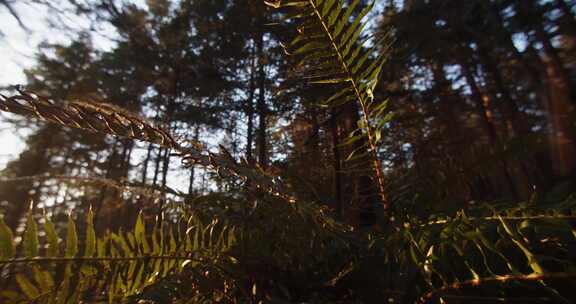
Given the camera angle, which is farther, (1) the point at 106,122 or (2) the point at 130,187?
(2) the point at 130,187

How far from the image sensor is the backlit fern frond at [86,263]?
2.18ft

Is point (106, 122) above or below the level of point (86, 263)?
above

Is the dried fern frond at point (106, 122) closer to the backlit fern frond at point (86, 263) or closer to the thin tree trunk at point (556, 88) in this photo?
the backlit fern frond at point (86, 263)

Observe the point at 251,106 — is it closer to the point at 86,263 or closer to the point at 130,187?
the point at 130,187

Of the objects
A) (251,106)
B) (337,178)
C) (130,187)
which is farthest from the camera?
(251,106)

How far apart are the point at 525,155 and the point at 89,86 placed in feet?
56.2

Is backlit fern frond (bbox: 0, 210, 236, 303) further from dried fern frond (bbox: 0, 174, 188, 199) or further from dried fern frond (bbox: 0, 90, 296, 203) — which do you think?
dried fern frond (bbox: 0, 174, 188, 199)

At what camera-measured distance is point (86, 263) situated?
0.75 metres

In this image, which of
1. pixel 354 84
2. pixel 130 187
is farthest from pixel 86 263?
pixel 354 84

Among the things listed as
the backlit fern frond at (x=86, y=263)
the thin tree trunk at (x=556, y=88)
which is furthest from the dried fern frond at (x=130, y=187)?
the thin tree trunk at (x=556, y=88)

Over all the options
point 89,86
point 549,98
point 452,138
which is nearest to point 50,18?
point 549,98

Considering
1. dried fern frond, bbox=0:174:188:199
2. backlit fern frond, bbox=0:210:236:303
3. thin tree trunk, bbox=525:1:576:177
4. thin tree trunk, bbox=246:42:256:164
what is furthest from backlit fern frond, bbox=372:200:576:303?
thin tree trunk, bbox=525:1:576:177

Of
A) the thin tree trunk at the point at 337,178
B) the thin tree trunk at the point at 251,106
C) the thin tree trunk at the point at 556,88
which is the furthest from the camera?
the thin tree trunk at the point at 251,106

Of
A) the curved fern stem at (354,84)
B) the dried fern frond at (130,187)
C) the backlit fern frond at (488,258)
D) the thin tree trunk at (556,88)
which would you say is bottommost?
the backlit fern frond at (488,258)
